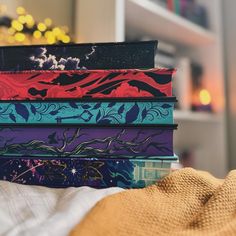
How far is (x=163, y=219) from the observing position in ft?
1.13

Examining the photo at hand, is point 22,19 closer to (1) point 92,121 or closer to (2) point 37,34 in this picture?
(2) point 37,34

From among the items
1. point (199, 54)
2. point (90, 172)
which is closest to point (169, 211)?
point (90, 172)

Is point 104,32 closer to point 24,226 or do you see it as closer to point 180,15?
point 180,15

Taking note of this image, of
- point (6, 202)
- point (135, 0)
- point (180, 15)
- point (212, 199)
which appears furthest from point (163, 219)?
point (180, 15)

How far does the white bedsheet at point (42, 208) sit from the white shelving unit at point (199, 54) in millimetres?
745

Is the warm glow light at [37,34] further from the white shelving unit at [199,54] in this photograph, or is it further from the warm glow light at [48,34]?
the white shelving unit at [199,54]

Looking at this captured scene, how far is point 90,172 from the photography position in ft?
1.45

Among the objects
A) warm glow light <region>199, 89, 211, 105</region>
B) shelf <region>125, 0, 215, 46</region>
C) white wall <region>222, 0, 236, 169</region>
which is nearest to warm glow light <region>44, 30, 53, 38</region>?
shelf <region>125, 0, 215, 46</region>

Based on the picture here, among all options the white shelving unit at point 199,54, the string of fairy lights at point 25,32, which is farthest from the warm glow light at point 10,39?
the white shelving unit at point 199,54

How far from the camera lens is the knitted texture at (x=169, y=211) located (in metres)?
0.32

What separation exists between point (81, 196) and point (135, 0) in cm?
77

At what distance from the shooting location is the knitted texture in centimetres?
32

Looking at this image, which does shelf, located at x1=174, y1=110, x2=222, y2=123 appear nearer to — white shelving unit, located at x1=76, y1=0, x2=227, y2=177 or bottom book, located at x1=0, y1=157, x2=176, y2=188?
white shelving unit, located at x1=76, y1=0, x2=227, y2=177

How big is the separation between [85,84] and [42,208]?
0.20m
